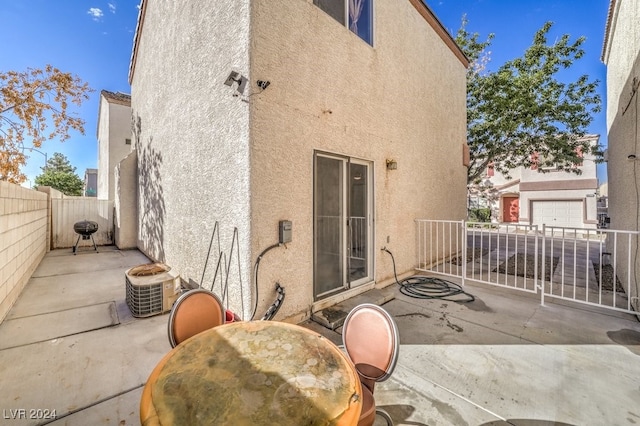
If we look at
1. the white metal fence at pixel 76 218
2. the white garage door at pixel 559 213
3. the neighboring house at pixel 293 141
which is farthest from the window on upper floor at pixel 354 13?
the white garage door at pixel 559 213

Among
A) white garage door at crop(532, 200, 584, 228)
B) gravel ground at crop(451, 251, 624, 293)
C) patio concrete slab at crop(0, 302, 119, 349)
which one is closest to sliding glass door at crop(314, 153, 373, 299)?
gravel ground at crop(451, 251, 624, 293)

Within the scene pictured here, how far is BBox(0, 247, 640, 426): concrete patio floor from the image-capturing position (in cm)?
215

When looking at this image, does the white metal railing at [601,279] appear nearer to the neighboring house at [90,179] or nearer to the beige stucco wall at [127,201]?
the beige stucco wall at [127,201]

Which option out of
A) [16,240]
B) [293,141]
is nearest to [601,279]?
[293,141]

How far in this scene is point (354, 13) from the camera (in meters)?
4.93

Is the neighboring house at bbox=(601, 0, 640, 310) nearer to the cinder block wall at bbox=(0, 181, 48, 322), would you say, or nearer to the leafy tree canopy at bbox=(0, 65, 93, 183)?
the cinder block wall at bbox=(0, 181, 48, 322)

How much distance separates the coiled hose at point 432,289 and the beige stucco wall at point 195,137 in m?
3.21

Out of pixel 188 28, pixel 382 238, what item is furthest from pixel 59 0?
pixel 382 238

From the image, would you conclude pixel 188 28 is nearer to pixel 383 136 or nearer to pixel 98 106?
pixel 383 136

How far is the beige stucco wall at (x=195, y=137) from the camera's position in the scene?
3.51m

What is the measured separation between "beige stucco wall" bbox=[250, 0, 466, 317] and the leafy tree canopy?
28.0ft

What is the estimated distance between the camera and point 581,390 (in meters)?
2.40

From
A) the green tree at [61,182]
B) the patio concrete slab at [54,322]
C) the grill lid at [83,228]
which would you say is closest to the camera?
the patio concrete slab at [54,322]

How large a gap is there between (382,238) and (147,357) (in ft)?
13.6
